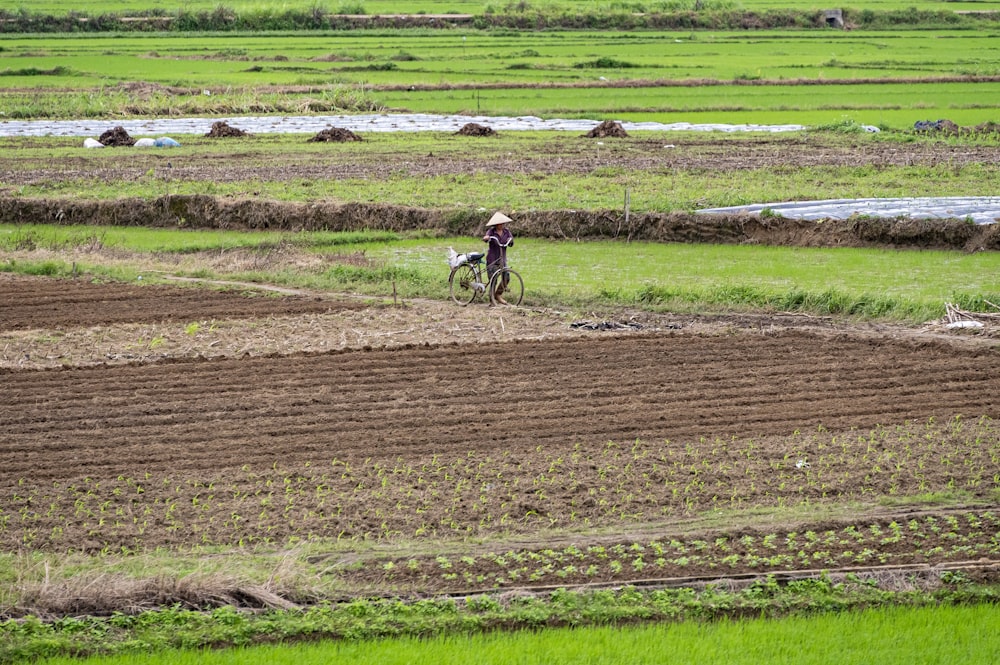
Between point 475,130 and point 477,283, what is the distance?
21.1 m

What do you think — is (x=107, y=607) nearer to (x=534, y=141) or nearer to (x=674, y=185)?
(x=674, y=185)

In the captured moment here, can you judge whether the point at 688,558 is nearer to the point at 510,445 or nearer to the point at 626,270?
the point at 510,445

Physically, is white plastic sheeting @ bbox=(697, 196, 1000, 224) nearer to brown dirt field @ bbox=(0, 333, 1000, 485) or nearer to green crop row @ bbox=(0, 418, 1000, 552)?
brown dirt field @ bbox=(0, 333, 1000, 485)

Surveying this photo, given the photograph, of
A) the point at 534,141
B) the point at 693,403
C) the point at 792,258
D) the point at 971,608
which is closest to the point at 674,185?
the point at 792,258

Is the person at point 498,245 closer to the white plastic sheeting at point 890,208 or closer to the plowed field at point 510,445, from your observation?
the plowed field at point 510,445

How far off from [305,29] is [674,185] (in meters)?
58.0

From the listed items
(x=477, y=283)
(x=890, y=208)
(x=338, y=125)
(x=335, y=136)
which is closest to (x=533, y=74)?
(x=338, y=125)

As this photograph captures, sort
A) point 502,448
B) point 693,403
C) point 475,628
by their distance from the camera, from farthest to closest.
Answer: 1. point 693,403
2. point 502,448
3. point 475,628

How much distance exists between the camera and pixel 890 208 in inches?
921

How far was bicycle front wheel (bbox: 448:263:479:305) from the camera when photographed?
1844cm

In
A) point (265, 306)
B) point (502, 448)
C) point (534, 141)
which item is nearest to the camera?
point (502, 448)

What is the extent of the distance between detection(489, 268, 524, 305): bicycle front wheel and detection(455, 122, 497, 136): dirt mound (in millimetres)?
20417

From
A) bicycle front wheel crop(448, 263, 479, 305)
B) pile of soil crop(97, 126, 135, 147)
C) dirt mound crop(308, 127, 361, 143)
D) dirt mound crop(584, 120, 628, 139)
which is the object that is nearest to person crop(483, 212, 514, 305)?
bicycle front wheel crop(448, 263, 479, 305)

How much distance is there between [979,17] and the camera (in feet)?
260
